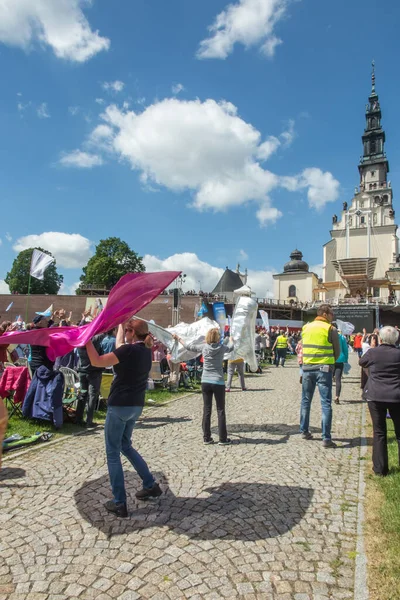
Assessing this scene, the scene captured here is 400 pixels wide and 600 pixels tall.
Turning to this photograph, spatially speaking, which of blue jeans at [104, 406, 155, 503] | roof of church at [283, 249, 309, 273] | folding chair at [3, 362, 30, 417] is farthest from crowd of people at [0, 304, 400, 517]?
roof of church at [283, 249, 309, 273]

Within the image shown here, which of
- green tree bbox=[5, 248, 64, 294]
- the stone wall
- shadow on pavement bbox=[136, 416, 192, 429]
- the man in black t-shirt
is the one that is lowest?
shadow on pavement bbox=[136, 416, 192, 429]

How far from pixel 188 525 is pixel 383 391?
309 centimetres

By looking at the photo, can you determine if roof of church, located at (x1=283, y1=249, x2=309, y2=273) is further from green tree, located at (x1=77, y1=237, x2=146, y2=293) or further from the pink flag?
the pink flag

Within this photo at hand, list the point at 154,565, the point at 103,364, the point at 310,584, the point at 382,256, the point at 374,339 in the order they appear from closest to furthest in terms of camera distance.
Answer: the point at 310,584, the point at 154,565, the point at 103,364, the point at 374,339, the point at 382,256

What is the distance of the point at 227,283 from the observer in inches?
2724

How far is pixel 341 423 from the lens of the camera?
330 inches

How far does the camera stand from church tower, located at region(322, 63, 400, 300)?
6906 cm

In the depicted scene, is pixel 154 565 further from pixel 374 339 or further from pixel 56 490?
pixel 374 339

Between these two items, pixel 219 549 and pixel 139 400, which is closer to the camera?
pixel 219 549

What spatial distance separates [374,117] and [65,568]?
109135 millimetres

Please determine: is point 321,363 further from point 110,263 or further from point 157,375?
point 110,263

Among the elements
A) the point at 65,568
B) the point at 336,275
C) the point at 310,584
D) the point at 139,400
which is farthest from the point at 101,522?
the point at 336,275

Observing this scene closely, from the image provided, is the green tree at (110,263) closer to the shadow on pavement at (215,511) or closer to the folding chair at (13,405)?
the folding chair at (13,405)

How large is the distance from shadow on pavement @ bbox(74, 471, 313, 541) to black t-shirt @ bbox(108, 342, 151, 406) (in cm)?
110
